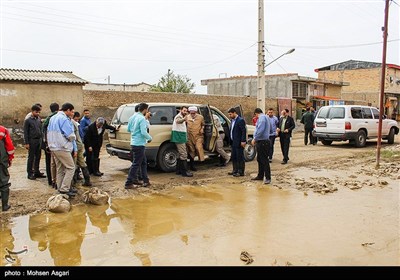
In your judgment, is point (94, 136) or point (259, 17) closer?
point (94, 136)

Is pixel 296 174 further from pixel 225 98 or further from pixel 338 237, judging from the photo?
pixel 225 98

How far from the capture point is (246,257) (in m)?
4.04

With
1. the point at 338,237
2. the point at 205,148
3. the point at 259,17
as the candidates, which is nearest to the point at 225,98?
the point at 259,17

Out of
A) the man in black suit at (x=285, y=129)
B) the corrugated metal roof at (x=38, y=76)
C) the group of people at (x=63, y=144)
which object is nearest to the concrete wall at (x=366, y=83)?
the man in black suit at (x=285, y=129)

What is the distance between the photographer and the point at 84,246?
4.48 metres

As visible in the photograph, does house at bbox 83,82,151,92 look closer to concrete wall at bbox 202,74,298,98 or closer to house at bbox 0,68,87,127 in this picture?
Result: concrete wall at bbox 202,74,298,98

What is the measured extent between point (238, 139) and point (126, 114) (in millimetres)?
2906

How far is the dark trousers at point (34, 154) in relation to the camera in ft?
26.2

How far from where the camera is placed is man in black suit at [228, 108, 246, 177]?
28.6ft

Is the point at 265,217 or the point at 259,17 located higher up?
the point at 259,17

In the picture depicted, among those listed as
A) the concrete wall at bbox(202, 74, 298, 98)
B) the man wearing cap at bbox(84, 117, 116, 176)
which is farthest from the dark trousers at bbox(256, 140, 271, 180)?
the concrete wall at bbox(202, 74, 298, 98)

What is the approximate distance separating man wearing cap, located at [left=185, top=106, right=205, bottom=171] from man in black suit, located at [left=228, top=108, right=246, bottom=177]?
2.77 ft

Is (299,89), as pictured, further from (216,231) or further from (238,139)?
(216,231)
